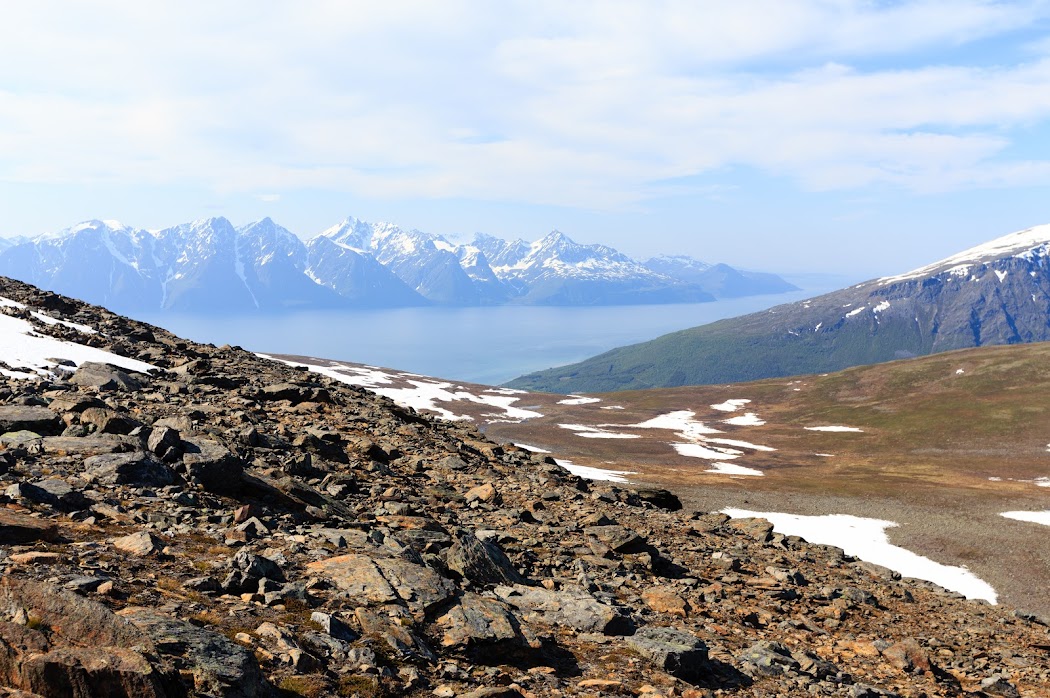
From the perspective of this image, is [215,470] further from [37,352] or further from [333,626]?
[37,352]

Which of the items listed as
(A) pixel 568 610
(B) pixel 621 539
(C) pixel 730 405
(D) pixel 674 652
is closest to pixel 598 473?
(B) pixel 621 539

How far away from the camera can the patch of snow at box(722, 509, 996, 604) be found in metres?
39.2

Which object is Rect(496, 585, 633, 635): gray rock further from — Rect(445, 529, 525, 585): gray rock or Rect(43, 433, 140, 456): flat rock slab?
Rect(43, 433, 140, 456): flat rock slab

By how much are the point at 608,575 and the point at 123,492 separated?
40.3 feet

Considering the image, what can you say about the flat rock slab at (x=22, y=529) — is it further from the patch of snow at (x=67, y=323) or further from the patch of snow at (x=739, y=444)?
the patch of snow at (x=739, y=444)

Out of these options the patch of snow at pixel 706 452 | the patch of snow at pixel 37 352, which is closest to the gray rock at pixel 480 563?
the patch of snow at pixel 37 352

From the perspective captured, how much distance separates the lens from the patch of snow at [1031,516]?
53.5 metres

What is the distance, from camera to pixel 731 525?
2945 centimetres

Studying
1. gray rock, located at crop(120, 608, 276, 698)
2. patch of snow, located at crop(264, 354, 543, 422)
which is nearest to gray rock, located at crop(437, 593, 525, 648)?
gray rock, located at crop(120, 608, 276, 698)

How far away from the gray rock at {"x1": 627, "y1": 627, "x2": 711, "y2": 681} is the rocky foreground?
0.18 feet

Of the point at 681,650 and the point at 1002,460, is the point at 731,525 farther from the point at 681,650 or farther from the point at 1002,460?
the point at 1002,460

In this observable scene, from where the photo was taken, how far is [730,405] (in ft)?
510

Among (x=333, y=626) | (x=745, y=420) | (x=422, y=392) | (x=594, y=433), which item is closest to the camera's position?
(x=333, y=626)

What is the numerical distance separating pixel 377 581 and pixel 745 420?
13480cm
